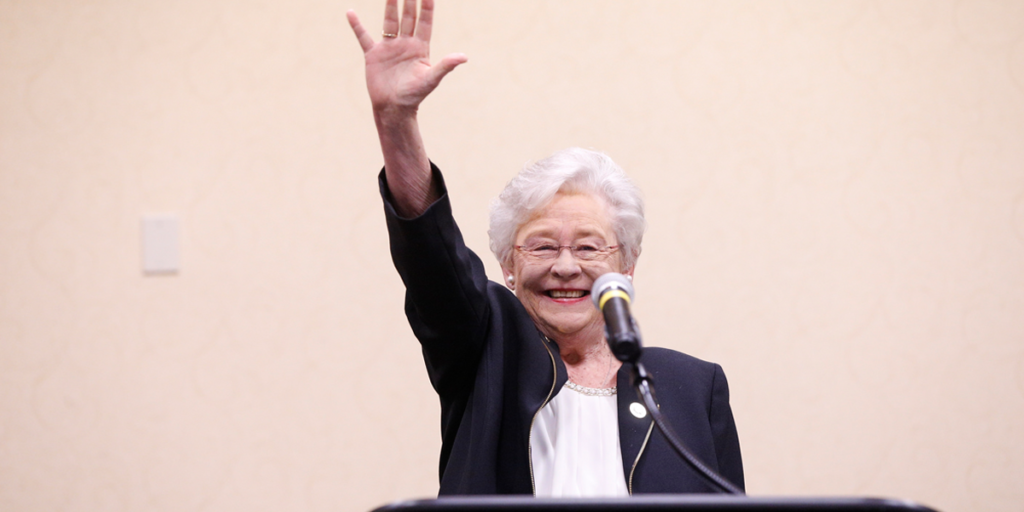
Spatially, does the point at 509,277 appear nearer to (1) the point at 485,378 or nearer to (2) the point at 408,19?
(1) the point at 485,378

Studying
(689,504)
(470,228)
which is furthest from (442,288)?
(470,228)

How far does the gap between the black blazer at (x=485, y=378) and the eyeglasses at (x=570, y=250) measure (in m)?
0.08

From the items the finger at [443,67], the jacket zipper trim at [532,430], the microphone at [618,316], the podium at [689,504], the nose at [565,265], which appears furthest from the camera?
the nose at [565,265]

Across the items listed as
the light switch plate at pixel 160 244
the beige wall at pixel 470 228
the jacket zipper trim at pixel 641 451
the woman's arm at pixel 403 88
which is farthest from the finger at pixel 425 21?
the light switch plate at pixel 160 244

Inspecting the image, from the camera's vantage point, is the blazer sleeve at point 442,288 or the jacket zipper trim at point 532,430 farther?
the jacket zipper trim at point 532,430

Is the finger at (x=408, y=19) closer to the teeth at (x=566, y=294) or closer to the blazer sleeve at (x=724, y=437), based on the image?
the teeth at (x=566, y=294)

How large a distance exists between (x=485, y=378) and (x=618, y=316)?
436 mm

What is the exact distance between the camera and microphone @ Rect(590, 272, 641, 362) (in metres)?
0.82

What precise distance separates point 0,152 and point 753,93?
2.00 meters

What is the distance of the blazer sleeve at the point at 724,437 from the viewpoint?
4.63 ft

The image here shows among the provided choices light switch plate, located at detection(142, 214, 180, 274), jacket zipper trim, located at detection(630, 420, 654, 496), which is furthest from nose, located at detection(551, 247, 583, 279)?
light switch plate, located at detection(142, 214, 180, 274)

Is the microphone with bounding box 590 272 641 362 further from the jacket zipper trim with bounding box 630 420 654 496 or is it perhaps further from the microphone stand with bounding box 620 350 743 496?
the jacket zipper trim with bounding box 630 420 654 496

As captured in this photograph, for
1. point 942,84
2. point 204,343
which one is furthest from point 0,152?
point 942,84

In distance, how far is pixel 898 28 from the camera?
220 cm
